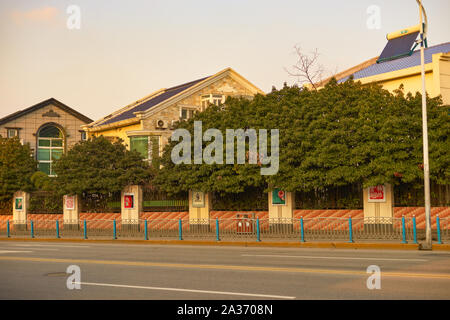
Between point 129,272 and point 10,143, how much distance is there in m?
33.9

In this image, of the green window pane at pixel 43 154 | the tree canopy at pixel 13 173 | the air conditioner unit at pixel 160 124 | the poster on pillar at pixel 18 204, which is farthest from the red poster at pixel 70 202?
the green window pane at pixel 43 154

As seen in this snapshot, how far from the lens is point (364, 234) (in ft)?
76.7

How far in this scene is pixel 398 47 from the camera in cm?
3797

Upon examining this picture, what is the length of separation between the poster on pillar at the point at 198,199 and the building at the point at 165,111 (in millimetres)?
10427

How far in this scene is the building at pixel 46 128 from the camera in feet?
206

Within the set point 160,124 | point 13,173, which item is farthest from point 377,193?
point 13,173

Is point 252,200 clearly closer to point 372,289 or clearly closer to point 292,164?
point 292,164

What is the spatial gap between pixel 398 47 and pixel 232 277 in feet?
96.3

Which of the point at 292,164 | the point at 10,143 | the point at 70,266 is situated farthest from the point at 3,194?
the point at 70,266

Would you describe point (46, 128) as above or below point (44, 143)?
above

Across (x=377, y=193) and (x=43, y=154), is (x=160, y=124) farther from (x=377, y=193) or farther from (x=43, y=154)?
(x=43, y=154)

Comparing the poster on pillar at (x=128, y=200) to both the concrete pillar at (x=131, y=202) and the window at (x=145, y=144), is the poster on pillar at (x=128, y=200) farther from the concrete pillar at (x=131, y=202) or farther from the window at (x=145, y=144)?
the window at (x=145, y=144)

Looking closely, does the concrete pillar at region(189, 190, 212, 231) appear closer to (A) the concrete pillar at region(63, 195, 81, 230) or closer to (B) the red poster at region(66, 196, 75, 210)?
(A) the concrete pillar at region(63, 195, 81, 230)

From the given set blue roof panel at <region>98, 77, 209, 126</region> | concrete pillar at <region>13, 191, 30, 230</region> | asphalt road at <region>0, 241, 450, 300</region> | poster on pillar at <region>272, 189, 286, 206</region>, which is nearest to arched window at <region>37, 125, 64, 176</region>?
blue roof panel at <region>98, 77, 209, 126</region>
